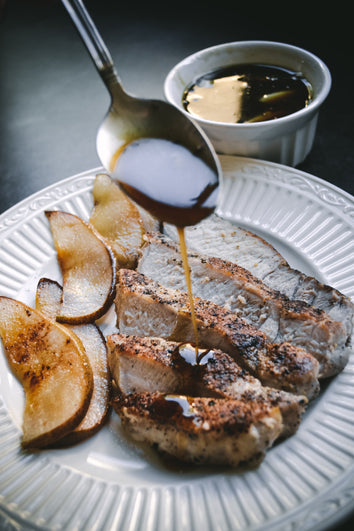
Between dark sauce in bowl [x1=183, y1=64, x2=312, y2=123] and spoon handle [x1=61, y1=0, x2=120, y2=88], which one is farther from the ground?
spoon handle [x1=61, y1=0, x2=120, y2=88]

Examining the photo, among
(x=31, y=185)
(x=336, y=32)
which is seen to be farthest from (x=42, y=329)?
(x=336, y=32)

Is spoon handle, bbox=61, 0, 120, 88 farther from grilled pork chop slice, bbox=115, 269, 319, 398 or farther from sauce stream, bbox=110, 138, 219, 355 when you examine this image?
grilled pork chop slice, bbox=115, 269, 319, 398

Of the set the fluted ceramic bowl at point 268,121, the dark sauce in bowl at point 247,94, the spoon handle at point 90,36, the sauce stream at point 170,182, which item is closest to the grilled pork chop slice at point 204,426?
the sauce stream at point 170,182

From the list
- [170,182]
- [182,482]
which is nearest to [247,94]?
[170,182]

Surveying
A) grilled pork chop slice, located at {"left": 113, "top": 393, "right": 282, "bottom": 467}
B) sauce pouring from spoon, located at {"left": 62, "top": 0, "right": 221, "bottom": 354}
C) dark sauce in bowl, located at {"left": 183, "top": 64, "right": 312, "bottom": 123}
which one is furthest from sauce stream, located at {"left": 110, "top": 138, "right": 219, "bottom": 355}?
dark sauce in bowl, located at {"left": 183, "top": 64, "right": 312, "bottom": 123}

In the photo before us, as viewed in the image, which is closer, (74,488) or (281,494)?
(281,494)

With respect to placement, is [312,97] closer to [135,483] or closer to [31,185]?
[31,185]
